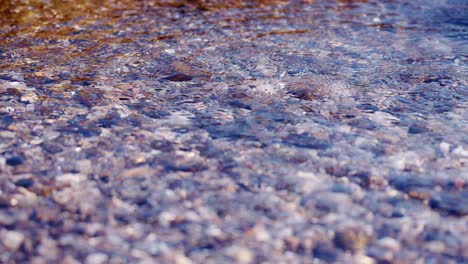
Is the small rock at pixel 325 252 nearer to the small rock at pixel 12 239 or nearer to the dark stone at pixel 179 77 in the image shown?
the small rock at pixel 12 239

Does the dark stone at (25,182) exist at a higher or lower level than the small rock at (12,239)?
higher

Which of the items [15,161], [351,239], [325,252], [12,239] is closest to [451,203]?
[351,239]

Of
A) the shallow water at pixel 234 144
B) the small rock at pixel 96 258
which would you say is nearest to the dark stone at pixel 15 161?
the shallow water at pixel 234 144

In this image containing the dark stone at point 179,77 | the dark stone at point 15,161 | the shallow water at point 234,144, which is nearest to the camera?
the shallow water at point 234,144

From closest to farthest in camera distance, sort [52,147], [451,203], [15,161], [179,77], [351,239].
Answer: [351,239]
[451,203]
[15,161]
[52,147]
[179,77]

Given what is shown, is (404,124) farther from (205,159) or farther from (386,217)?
(205,159)

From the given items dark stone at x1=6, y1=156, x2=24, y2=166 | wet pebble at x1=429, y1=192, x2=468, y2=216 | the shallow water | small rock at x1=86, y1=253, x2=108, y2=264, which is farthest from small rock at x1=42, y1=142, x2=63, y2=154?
wet pebble at x1=429, y1=192, x2=468, y2=216

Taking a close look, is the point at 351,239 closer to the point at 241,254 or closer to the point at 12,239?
the point at 241,254
